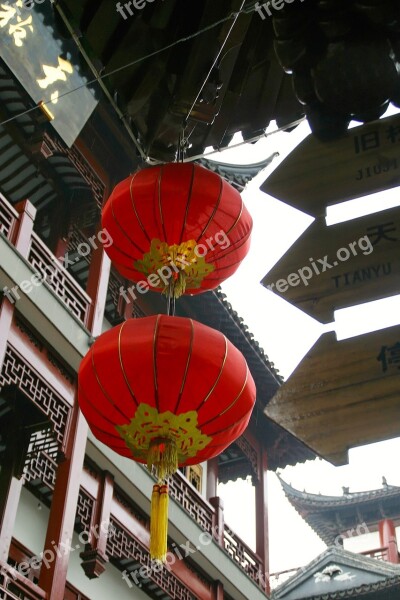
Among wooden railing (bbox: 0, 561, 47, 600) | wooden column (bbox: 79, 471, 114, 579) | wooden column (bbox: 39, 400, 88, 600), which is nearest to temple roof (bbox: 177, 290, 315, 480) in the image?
wooden column (bbox: 79, 471, 114, 579)

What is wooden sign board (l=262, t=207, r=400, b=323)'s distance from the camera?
292 cm

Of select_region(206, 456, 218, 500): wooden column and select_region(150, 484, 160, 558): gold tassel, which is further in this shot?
select_region(206, 456, 218, 500): wooden column

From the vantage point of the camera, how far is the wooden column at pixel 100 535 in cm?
967

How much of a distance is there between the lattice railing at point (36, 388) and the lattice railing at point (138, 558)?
173 centimetres

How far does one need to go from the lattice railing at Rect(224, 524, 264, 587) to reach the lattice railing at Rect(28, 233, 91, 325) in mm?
4510

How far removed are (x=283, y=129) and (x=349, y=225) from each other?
147cm

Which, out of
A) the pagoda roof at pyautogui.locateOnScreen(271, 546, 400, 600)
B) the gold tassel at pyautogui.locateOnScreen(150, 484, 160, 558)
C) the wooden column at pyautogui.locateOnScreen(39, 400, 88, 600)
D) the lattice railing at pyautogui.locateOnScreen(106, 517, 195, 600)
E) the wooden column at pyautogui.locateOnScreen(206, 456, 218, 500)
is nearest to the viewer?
the gold tassel at pyautogui.locateOnScreen(150, 484, 160, 558)

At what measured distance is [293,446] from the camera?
1606cm

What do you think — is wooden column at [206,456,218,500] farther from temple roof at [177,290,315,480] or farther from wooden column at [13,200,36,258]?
wooden column at [13,200,36,258]

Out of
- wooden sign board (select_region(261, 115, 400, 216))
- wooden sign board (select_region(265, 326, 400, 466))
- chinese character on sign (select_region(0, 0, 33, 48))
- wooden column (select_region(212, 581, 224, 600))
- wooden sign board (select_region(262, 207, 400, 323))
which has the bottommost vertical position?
wooden sign board (select_region(265, 326, 400, 466))

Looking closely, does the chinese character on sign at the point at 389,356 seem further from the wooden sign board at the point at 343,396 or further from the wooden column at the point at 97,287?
the wooden column at the point at 97,287

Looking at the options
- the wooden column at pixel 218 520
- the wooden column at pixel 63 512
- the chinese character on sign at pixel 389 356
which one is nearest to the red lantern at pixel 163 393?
the chinese character on sign at pixel 389 356

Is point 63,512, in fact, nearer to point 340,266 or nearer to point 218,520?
point 218,520

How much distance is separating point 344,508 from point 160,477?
2273 cm
